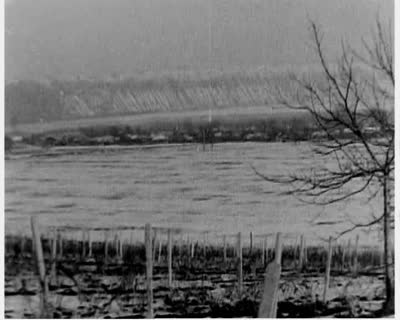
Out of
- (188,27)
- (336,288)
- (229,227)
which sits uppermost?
(188,27)

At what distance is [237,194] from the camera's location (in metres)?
1.55

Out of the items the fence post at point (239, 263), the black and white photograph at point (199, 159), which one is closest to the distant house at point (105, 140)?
the black and white photograph at point (199, 159)

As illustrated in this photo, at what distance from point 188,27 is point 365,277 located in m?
0.69

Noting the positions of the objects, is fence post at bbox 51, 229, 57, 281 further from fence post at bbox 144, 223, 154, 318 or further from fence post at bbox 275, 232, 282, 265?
fence post at bbox 275, 232, 282, 265

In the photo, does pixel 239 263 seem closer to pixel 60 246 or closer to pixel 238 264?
pixel 238 264

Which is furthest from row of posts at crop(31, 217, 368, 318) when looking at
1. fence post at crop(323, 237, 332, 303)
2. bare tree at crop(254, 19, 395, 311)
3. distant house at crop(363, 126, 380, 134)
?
distant house at crop(363, 126, 380, 134)

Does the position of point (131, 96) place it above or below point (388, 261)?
above

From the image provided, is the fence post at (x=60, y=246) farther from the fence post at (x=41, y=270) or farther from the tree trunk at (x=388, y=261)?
the tree trunk at (x=388, y=261)

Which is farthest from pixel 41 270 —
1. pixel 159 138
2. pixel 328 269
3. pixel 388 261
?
pixel 388 261

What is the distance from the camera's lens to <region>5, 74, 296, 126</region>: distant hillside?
1510mm

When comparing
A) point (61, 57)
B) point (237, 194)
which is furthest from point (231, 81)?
point (61, 57)

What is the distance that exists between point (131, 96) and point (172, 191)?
0.75 feet

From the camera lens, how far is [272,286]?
155 cm
